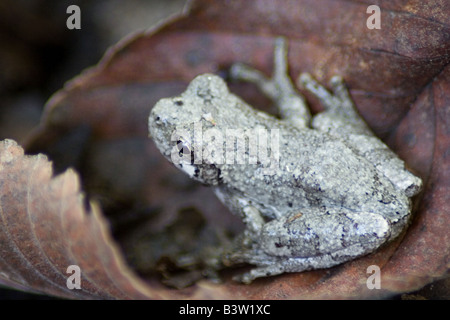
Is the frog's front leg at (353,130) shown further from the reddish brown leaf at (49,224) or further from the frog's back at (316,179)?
the reddish brown leaf at (49,224)

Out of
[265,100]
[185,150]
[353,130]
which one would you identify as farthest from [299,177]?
[265,100]

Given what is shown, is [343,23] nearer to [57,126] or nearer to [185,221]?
[185,221]

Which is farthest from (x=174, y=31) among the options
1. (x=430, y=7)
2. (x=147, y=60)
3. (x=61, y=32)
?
(x=430, y=7)

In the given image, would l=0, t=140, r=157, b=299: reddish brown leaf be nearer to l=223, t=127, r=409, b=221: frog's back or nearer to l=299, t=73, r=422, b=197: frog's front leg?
l=223, t=127, r=409, b=221: frog's back

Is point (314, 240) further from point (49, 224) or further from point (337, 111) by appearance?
point (49, 224)

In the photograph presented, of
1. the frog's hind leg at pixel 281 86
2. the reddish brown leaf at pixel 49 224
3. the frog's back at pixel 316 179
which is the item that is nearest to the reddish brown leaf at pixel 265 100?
the frog's hind leg at pixel 281 86

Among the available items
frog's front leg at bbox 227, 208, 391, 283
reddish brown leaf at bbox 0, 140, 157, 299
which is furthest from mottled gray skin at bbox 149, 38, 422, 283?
reddish brown leaf at bbox 0, 140, 157, 299

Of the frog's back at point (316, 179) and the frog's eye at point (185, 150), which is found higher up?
the frog's eye at point (185, 150)
